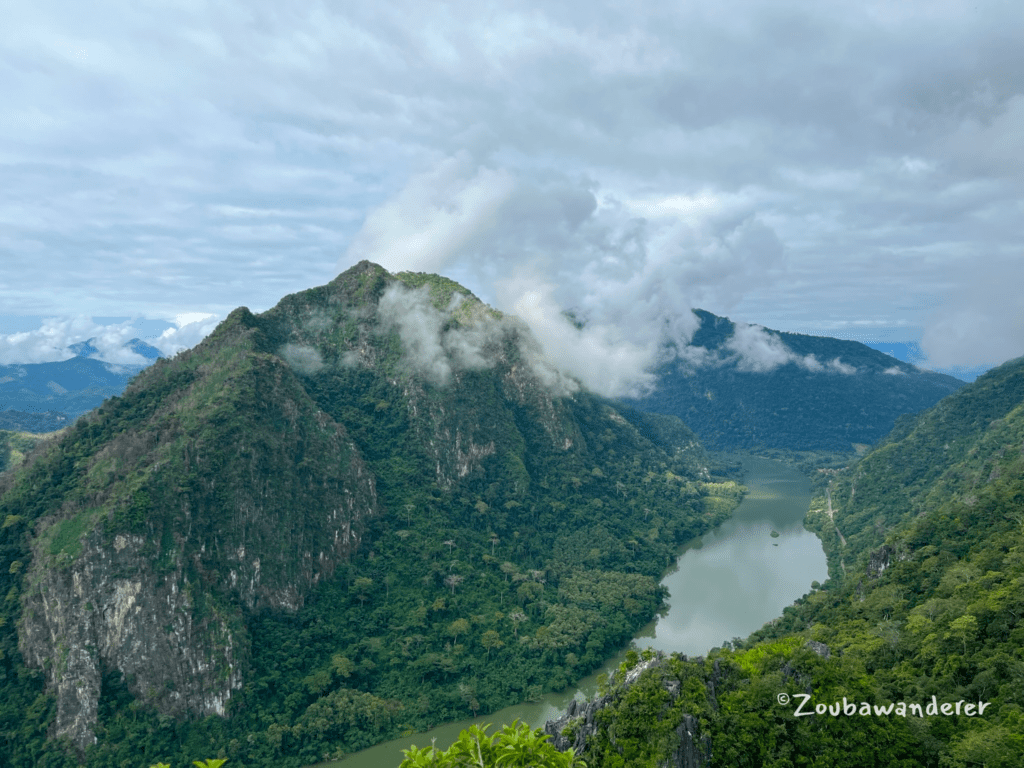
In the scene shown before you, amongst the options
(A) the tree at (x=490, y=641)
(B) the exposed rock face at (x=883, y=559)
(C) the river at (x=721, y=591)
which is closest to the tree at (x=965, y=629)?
(B) the exposed rock face at (x=883, y=559)

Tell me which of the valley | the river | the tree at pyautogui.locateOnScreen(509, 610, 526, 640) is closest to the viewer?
the valley

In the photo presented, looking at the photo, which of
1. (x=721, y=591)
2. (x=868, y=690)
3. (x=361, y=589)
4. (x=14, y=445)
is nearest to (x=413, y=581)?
(x=361, y=589)

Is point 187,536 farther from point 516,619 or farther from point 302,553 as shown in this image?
point 516,619

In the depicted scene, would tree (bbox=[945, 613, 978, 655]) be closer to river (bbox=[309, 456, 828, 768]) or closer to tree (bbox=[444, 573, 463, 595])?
river (bbox=[309, 456, 828, 768])

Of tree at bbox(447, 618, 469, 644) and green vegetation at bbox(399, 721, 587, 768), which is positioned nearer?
green vegetation at bbox(399, 721, 587, 768)

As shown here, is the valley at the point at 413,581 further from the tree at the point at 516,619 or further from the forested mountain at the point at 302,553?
the tree at the point at 516,619

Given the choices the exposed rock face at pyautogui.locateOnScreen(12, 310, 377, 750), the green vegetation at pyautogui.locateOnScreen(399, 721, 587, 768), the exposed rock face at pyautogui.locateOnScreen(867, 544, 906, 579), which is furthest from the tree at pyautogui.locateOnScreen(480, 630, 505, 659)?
the green vegetation at pyautogui.locateOnScreen(399, 721, 587, 768)
